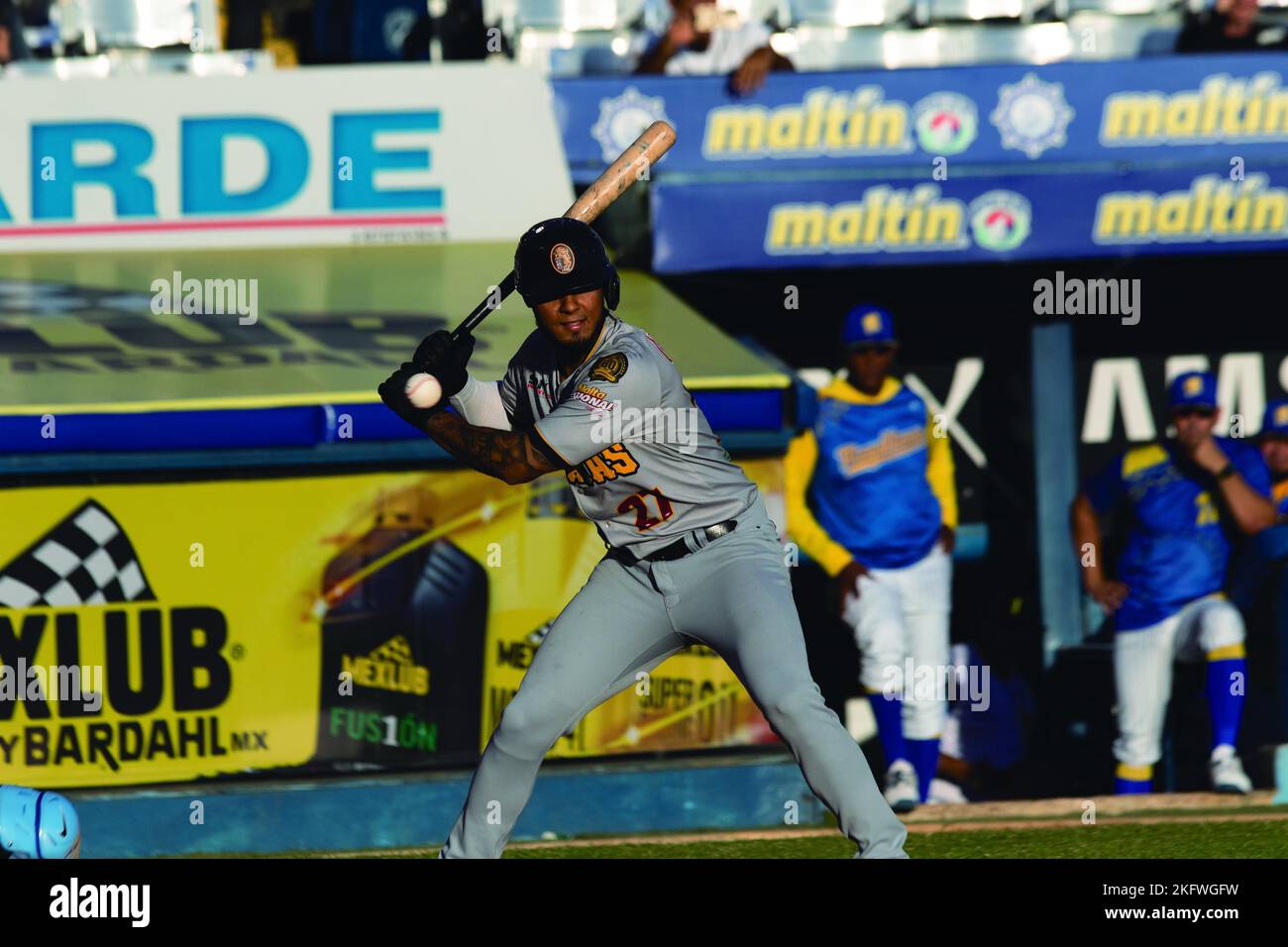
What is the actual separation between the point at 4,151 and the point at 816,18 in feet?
11.5

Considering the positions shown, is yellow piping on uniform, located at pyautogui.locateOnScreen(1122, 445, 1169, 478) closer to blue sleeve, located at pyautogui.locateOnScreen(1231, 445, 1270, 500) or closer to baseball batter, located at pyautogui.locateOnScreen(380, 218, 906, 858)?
blue sleeve, located at pyautogui.locateOnScreen(1231, 445, 1270, 500)

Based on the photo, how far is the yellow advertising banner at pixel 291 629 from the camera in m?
6.74

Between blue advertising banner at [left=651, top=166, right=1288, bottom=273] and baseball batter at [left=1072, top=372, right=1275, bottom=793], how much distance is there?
0.67m

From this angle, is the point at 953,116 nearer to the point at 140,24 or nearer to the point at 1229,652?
the point at 1229,652

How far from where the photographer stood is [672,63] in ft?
26.2

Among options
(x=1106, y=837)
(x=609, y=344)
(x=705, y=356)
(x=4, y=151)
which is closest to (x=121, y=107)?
(x=4, y=151)

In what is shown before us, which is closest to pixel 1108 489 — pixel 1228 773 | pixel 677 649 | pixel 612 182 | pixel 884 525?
pixel 884 525

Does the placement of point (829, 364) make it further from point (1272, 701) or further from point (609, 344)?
point (609, 344)

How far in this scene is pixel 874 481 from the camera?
748 cm

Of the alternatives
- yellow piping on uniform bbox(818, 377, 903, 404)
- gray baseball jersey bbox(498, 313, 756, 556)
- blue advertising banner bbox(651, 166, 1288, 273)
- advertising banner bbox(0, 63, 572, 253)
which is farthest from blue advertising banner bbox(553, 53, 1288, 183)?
gray baseball jersey bbox(498, 313, 756, 556)

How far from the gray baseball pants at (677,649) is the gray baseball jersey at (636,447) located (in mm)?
77

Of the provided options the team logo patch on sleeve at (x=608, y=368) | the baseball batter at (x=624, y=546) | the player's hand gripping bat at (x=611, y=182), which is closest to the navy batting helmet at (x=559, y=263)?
the baseball batter at (x=624, y=546)

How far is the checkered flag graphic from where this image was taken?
6715 mm

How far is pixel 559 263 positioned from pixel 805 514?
2.86m
